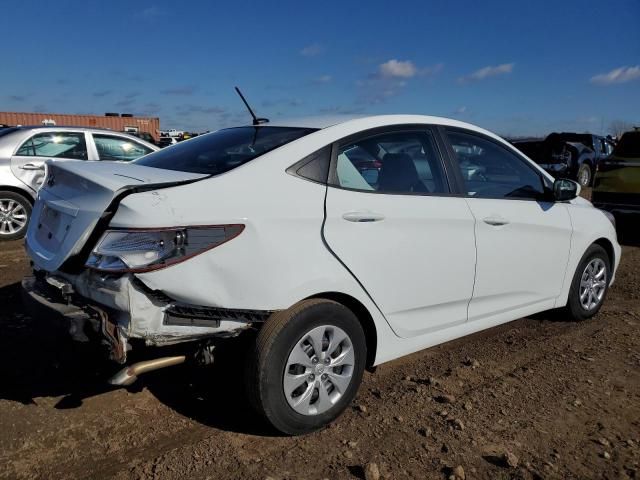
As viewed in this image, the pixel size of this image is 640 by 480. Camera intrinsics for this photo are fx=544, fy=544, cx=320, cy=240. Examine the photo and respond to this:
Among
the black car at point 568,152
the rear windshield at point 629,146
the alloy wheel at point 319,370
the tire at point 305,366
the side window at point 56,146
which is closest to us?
the tire at point 305,366

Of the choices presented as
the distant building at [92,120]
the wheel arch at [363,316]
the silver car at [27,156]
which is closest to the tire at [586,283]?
the wheel arch at [363,316]

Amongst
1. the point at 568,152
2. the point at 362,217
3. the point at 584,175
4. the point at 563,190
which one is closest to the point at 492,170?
the point at 563,190

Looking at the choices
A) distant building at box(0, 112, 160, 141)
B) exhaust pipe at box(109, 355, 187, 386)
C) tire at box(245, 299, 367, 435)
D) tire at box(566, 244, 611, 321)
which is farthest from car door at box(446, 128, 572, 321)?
distant building at box(0, 112, 160, 141)

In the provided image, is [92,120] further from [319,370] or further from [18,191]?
[319,370]

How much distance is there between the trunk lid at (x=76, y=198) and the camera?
2.51m

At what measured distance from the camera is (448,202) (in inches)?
131

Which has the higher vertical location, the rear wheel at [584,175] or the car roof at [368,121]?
the car roof at [368,121]

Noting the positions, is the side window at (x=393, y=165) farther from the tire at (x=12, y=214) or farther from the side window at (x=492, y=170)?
the tire at (x=12, y=214)

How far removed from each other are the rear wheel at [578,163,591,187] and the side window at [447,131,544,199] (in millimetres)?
14010

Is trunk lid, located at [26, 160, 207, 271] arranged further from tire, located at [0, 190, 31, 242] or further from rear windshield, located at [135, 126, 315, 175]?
tire, located at [0, 190, 31, 242]

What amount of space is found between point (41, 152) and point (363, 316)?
6718 millimetres

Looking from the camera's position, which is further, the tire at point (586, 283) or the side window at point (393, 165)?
the tire at point (586, 283)

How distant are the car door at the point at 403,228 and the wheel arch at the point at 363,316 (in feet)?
0.30

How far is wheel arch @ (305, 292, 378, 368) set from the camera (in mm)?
2841
